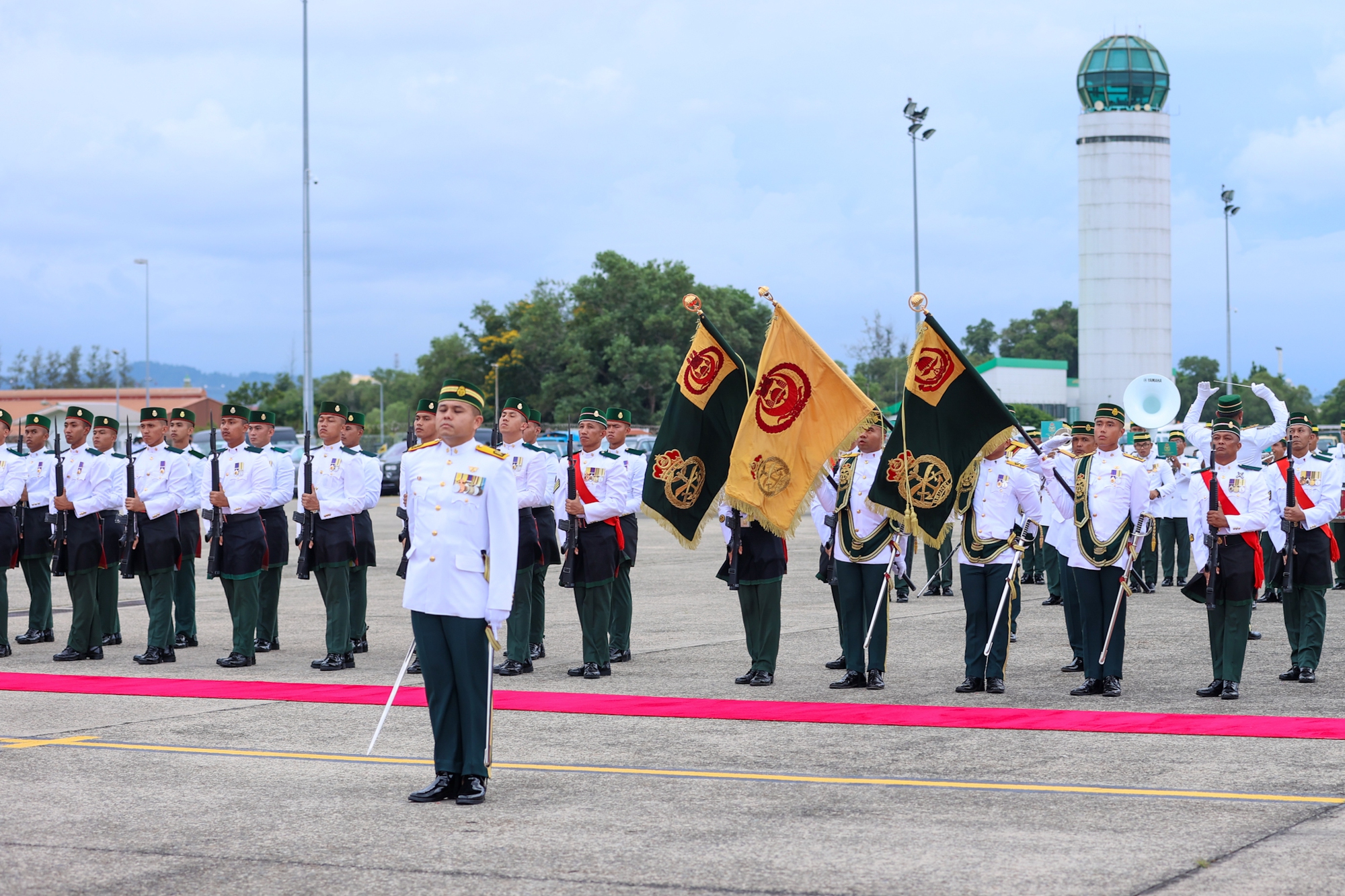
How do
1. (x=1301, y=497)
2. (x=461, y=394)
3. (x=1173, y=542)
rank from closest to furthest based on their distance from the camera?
(x=461, y=394), (x=1301, y=497), (x=1173, y=542)

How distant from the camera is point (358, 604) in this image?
11969 millimetres

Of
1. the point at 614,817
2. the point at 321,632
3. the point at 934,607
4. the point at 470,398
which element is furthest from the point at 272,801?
the point at 934,607

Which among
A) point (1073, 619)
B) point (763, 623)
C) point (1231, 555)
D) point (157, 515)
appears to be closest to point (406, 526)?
point (763, 623)

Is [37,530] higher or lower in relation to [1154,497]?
lower

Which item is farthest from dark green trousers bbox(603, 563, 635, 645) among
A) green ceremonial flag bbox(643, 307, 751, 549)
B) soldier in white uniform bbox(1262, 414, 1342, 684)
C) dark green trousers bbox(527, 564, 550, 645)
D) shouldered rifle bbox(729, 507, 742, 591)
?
soldier in white uniform bbox(1262, 414, 1342, 684)

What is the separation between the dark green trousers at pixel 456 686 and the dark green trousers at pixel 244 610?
Answer: 4808 mm

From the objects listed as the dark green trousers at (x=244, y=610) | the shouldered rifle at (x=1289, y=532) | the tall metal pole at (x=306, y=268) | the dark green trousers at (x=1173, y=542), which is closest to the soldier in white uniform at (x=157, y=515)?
the dark green trousers at (x=244, y=610)

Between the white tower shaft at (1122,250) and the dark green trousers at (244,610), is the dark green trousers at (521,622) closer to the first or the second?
the dark green trousers at (244,610)

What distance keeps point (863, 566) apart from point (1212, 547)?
2.27 metres

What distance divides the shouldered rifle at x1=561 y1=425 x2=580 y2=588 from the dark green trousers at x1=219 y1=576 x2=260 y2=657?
2468mm

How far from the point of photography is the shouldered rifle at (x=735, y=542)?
1019 cm

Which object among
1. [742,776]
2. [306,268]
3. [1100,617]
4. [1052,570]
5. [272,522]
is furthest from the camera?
[306,268]

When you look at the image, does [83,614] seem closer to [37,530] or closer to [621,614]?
[37,530]

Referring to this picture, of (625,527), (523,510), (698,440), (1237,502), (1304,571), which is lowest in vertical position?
(1304,571)
